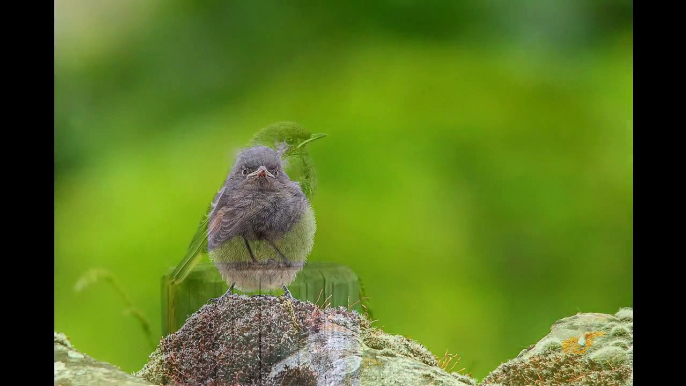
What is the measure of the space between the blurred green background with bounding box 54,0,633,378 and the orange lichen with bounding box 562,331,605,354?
123 millimetres

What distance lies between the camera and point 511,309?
122 inches

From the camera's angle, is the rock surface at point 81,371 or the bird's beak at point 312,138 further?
the bird's beak at point 312,138

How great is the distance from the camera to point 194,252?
292 cm

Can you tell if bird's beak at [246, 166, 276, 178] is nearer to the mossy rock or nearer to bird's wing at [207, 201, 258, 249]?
bird's wing at [207, 201, 258, 249]

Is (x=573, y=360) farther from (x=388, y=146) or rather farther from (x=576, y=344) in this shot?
(x=388, y=146)

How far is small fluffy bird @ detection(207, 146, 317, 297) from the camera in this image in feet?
→ 9.31

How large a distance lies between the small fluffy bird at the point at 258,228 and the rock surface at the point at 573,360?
39.1 inches

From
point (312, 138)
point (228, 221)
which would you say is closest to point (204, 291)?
point (228, 221)

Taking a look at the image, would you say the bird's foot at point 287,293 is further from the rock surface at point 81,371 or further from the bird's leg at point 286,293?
the rock surface at point 81,371

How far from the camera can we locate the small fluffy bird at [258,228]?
284cm

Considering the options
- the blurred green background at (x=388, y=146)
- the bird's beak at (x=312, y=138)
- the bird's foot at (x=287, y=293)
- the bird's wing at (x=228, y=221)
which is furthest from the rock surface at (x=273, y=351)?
the bird's beak at (x=312, y=138)

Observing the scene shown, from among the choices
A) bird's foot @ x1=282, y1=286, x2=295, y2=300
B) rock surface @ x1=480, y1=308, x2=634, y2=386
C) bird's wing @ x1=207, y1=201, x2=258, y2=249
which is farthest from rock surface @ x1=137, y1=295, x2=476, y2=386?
rock surface @ x1=480, y1=308, x2=634, y2=386

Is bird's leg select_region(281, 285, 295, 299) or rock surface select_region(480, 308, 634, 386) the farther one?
rock surface select_region(480, 308, 634, 386)

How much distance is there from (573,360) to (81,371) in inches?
79.4
